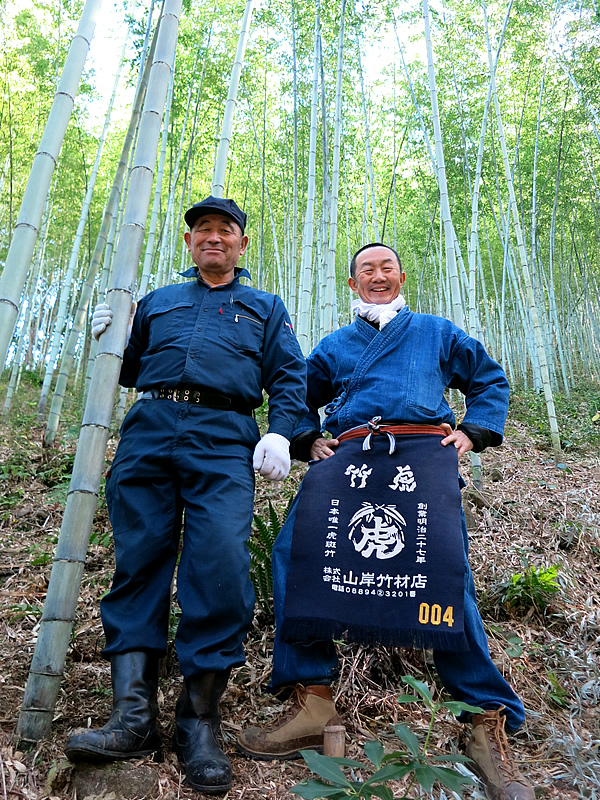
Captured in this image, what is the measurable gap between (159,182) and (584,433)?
→ 520 centimetres

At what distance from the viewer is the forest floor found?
146cm

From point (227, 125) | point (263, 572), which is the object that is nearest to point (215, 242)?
point (227, 125)

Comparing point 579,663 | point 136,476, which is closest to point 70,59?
point 136,476

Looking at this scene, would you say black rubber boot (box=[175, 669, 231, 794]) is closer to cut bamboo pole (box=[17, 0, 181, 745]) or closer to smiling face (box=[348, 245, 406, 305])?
cut bamboo pole (box=[17, 0, 181, 745])

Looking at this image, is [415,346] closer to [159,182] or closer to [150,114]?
[150,114]

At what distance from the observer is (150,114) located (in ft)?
6.15

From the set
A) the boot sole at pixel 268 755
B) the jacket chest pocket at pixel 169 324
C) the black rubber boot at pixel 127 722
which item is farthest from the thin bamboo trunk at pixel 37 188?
the boot sole at pixel 268 755

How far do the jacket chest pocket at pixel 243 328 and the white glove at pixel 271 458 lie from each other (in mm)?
361

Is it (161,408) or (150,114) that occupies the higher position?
(150,114)

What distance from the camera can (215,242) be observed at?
1971 millimetres

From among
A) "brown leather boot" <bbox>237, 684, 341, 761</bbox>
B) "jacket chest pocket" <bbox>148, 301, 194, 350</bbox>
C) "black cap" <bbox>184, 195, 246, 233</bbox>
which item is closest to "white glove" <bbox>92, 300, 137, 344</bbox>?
"jacket chest pocket" <bbox>148, 301, 194, 350</bbox>

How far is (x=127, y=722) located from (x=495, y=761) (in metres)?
0.99

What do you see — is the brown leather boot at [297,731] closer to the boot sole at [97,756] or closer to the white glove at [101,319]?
the boot sole at [97,756]

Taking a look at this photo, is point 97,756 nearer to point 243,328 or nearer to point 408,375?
point 243,328
